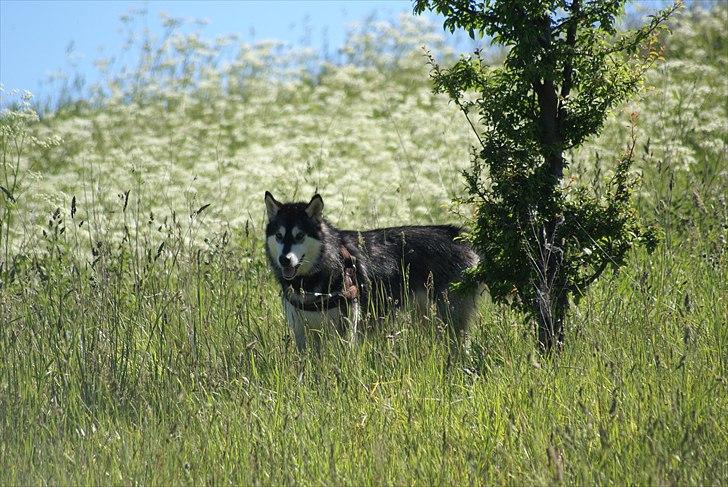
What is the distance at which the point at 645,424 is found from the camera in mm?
4992

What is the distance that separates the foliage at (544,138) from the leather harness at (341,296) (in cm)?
108

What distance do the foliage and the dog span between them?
2.12 ft

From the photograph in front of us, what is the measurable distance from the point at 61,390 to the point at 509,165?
3.52 m

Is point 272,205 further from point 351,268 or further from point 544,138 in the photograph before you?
point 544,138

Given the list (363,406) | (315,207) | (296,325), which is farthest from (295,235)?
(363,406)

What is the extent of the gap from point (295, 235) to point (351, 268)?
610 mm

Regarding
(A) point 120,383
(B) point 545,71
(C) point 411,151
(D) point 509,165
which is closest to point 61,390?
(A) point 120,383

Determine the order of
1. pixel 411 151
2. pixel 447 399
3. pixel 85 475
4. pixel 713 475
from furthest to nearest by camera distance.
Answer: pixel 411 151, pixel 447 399, pixel 85 475, pixel 713 475

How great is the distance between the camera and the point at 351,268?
8.16 meters

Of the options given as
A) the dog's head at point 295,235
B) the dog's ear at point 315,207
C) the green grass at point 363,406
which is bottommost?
the green grass at point 363,406

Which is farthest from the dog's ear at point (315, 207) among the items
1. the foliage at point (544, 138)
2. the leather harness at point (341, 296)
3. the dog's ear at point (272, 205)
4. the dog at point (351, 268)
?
the foliage at point (544, 138)

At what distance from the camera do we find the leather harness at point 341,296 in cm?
763

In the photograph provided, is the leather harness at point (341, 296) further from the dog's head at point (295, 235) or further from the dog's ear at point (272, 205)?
the dog's ear at point (272, 205)

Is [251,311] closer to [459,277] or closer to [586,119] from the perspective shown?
[459,277]
